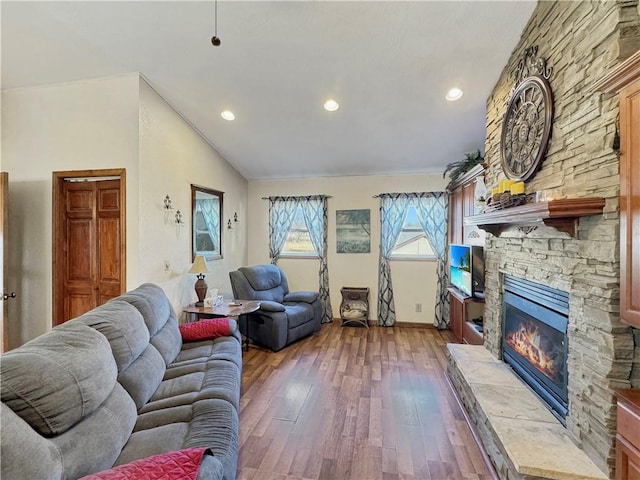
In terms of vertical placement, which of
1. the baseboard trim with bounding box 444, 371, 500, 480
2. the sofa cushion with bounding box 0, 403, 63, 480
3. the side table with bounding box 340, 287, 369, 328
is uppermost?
the sofa cushion with bounding box 0, 403, 63, 480

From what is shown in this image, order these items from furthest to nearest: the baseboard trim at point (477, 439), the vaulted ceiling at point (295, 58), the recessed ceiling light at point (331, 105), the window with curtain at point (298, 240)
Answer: the window with curtain at point (298, 240), the recessed ceiling light at point (331, 105), the vaulted ceiling at point (295, 58), the baseboard trim at point (477, 439)

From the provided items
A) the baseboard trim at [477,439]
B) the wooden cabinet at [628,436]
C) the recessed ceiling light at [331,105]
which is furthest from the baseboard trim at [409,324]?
the wooden cabinet at [628,436]

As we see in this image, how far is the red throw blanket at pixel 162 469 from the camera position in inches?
38.1

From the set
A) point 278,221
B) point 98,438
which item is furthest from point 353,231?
point 98,438

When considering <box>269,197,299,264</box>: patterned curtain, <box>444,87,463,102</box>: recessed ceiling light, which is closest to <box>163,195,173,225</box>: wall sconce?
<box>269,197,299,264</box>: patterned curtain

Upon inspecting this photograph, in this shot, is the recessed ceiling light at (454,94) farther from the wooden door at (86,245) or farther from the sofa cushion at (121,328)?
the wooden door at (86,245)

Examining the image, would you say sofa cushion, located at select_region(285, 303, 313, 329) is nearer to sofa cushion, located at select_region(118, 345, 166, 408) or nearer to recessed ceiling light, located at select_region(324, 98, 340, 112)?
sofa cushion, located at select_region(118, 345, 166, 408)

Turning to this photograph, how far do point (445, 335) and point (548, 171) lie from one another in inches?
122

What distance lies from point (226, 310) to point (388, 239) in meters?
2.80

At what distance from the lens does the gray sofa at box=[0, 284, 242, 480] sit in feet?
3.20

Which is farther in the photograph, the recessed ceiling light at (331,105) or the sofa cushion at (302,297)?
the sofa cushion at (302,297)

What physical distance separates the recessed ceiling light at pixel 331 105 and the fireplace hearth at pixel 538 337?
2.51m

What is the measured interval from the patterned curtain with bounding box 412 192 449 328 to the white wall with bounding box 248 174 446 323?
0.42 ft

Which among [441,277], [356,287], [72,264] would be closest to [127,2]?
[72,264]
